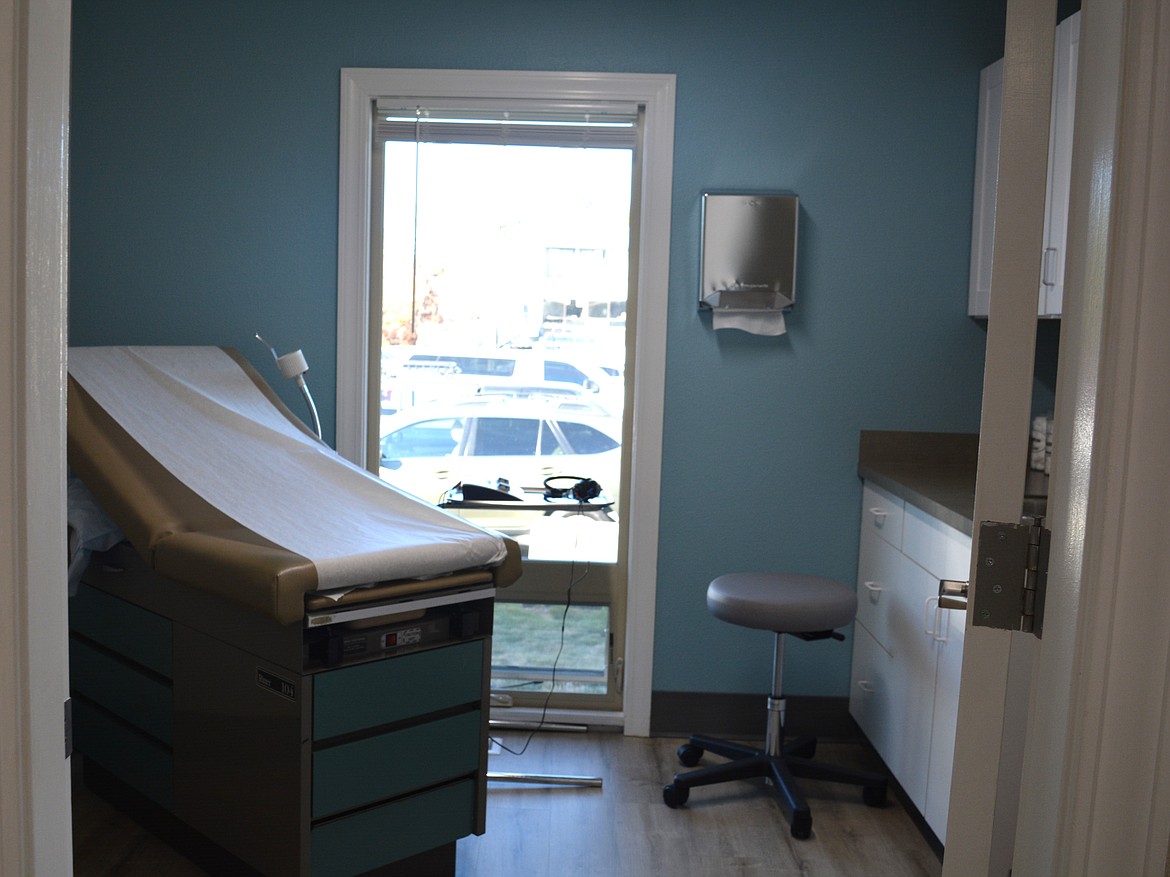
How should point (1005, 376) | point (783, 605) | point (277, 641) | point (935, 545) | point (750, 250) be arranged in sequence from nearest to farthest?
point (1005, 376) → point (277, 641) → point (935, 545) → point (783, 605) → point (750, 250)

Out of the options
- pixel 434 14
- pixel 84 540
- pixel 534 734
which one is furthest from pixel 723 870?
pixel 434 14

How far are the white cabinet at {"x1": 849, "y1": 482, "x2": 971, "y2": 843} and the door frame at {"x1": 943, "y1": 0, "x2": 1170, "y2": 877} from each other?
1.44 metres

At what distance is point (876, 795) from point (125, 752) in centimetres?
202

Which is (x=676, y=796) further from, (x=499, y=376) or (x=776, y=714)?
(x=499, y=376)

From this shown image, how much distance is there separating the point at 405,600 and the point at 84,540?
2.62 ft

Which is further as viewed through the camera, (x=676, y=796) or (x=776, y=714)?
(x=776, y=714)

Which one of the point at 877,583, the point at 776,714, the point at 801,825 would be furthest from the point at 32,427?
→ the point at 877,583

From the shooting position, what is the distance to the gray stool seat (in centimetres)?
290

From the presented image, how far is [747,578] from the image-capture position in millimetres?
3115

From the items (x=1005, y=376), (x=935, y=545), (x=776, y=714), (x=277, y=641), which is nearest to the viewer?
(x=1005, y=376)

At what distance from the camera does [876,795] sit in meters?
3.06

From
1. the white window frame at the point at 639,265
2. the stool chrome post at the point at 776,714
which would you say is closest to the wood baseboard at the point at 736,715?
the white window frame at the point at 639,265

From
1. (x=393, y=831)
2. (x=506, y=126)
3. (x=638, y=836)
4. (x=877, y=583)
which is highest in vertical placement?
(x=506, y=126)

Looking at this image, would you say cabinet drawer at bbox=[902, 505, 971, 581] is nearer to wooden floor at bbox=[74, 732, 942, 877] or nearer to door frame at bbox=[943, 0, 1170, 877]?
wooden floor at bbox=[74, 732, 942, 877]
